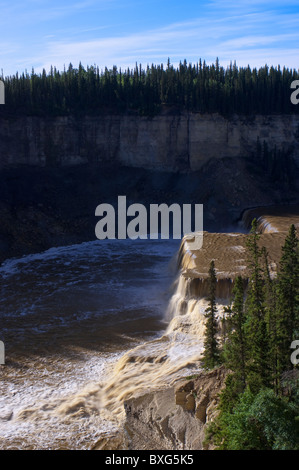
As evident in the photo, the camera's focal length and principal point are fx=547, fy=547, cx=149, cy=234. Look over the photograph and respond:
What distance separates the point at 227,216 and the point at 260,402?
140ft

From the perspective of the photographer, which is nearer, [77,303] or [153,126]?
[77,303]

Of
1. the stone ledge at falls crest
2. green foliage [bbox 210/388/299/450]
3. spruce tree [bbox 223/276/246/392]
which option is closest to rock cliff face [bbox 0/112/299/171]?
the stone ledge at falls crest

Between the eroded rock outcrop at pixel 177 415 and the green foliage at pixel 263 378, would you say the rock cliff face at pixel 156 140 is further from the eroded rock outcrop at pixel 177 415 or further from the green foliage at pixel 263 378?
the eroded rock outcrop at pixel 177 415

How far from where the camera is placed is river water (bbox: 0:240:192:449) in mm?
24422

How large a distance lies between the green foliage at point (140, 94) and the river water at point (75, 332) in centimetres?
1833

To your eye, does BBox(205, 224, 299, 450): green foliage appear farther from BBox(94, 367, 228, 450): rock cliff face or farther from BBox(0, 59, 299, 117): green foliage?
BBox(0, 59, 299, 117): green foliage

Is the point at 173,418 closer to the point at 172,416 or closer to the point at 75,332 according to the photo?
the point at 172,416

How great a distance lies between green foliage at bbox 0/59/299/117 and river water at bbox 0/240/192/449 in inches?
722

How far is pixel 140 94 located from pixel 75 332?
3890 cm

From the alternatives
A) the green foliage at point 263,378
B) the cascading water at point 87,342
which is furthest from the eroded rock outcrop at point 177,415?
the cascading water at point 87,342

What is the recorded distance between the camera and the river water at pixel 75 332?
80.1 ft
